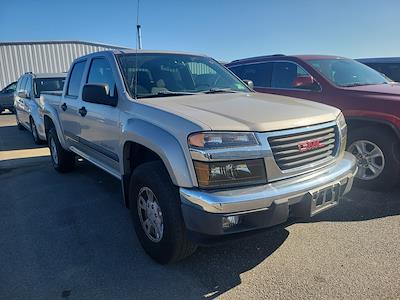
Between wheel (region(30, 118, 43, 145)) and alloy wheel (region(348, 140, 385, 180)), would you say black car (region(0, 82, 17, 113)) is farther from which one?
alloy wheel (region(348, 140, 385, 180))

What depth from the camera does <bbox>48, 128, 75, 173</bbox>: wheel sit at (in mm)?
5945

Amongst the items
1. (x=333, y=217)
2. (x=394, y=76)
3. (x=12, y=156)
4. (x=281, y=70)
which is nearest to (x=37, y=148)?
(x=12, y=156)

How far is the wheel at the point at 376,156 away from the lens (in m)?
4.40

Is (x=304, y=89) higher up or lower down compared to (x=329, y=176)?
higher up

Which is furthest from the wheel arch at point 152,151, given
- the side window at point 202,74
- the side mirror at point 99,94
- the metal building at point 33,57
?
the metal building at point 33,57

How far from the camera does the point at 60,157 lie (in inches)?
235

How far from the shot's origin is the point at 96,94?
11.6 ft

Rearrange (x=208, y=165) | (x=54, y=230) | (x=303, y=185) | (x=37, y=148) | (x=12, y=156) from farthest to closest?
(x=37, y=148) < (x=12, y=156) < (x=54, y=230) < (x=303, y=185) < (x=208, y=165)

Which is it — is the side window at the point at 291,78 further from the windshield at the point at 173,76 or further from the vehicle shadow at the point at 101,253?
the vehicle shadow at the point at 101,253

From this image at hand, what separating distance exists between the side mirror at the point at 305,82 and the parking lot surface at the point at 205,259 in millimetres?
1732

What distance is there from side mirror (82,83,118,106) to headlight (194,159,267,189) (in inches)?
57.9

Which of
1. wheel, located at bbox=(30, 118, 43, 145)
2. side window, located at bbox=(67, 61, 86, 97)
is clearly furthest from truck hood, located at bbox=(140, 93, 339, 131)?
wheel, located at bbox=(30, 118, 43, 145)

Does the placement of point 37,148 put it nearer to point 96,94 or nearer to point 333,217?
point 96,94

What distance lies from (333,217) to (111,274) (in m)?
2.40
